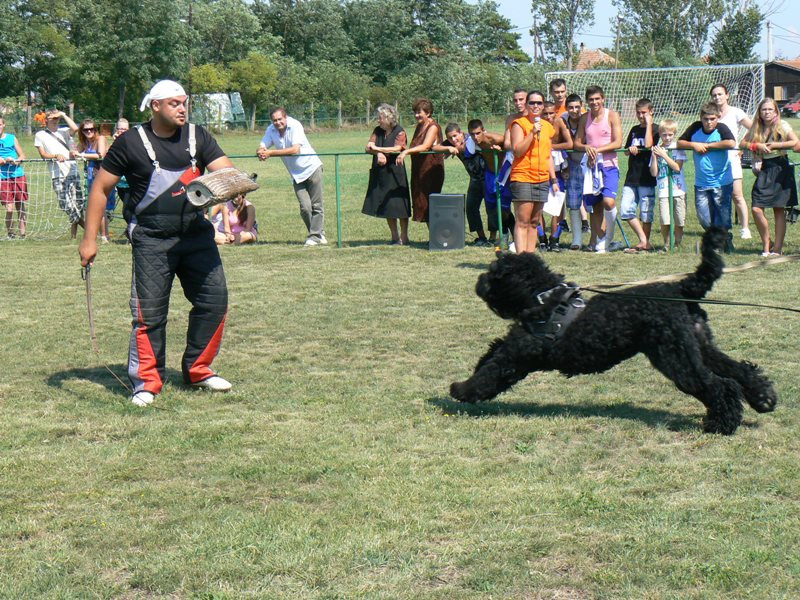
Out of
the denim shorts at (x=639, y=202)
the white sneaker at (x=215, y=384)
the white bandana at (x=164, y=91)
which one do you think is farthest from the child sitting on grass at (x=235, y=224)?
the white bandana at (x=164, y=91)

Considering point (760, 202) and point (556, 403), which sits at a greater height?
point (760, 202)

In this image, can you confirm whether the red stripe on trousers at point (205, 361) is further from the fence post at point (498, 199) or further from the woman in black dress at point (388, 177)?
the woman in black dress at point (388, 177)

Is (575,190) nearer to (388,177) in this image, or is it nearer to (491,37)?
Answer: (388,177)

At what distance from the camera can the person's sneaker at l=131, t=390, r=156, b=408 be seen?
6.46 m

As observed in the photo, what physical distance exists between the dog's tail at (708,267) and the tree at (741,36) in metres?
60.8

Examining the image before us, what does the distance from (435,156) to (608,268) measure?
3.50 metres

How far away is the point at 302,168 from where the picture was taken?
14008mm

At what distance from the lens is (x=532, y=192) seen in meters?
10.8

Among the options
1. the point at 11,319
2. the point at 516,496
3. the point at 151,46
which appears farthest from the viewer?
the point at 151,46

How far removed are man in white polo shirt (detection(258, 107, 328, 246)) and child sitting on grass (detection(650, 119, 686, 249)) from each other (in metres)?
4.61

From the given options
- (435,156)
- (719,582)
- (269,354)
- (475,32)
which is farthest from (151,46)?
(719,582)

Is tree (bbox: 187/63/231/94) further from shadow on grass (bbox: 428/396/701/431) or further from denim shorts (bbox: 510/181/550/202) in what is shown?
shadow on grass (bbox: 428/396/701/431)

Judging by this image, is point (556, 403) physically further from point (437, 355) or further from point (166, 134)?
point (166, 134)

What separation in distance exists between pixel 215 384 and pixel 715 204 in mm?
7309
